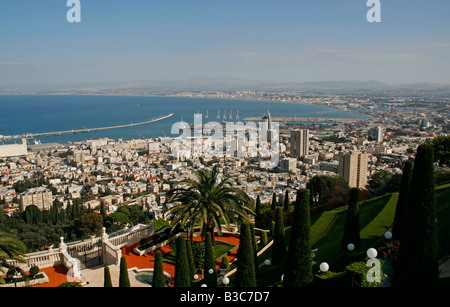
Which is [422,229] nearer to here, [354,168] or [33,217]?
[33,217]

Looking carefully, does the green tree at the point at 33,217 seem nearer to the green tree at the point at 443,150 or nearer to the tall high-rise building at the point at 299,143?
the green tree at the point at 443,150

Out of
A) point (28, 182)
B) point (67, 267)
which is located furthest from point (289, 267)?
point (28, 182)

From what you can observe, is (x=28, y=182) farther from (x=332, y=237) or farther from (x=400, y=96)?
(x=400, y=96)

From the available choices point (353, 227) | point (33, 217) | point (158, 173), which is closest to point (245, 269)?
point (353, 227)

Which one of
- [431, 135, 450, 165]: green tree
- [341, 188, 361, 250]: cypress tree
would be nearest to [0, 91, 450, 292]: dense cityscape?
[431, 135, 450, 165]: green tree

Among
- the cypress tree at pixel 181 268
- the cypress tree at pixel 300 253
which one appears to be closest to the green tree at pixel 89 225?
the cypress tree at pixel 181 268
